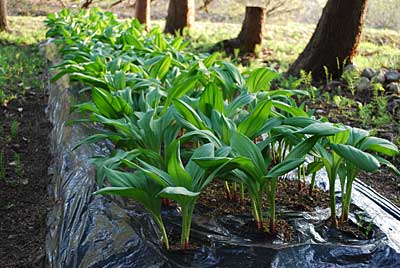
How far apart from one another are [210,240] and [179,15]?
8.00 meters

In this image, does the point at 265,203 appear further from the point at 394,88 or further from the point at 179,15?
the point at 179,15

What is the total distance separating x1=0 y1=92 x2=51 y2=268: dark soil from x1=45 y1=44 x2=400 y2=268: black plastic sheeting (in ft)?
1.96

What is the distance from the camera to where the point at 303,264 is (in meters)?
1.58

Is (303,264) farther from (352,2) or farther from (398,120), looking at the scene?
(352,2)

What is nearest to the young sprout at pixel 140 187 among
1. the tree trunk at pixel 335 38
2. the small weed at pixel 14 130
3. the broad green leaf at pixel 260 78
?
the broad green leaf at pixel 260 78

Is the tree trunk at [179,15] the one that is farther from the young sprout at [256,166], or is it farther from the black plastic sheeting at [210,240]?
the young sprout at [256,166]

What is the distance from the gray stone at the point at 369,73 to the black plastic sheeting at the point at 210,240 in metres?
2.95

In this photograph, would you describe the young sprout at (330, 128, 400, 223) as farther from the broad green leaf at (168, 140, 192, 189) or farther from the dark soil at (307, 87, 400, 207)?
the dark soil at (307, 87, 400, 207)

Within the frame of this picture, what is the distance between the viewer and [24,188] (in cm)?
338

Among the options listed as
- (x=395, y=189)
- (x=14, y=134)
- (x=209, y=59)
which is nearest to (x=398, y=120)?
(x=395, y=189)

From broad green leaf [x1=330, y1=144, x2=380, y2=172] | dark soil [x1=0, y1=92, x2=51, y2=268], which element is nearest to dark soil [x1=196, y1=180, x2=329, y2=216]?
broad green leaf [x1=330, y1=144, x2=380, y2=172]

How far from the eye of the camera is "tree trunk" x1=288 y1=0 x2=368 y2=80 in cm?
487

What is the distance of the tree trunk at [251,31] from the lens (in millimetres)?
7291

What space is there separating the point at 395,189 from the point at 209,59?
4.72ft
